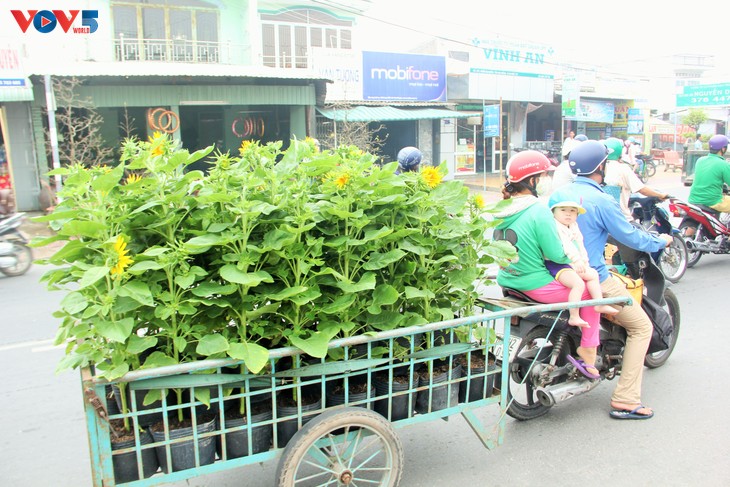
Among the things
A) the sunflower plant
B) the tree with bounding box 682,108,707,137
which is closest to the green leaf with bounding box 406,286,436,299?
the sunflower plant

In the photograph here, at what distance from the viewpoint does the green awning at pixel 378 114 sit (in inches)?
667

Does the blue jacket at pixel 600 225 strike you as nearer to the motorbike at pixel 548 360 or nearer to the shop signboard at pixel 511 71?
the motorbike at pixel 548 360

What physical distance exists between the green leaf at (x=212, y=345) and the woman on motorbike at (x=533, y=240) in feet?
5.82

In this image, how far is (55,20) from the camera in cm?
1488

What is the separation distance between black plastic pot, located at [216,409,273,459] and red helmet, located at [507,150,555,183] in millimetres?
1915

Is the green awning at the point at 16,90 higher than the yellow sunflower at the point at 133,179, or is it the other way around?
the green awning at the point at 16,90

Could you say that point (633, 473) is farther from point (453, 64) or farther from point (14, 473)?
point (453, 64)

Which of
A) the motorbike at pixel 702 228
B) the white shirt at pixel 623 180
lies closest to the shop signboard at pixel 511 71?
the motorbike at pixel 702 228

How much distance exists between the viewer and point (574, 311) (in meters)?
3.39

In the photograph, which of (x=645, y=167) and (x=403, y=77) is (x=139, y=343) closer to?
(x=403, y=77)

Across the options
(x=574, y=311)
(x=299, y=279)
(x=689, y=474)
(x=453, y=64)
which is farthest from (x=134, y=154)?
(x=453, y=64)

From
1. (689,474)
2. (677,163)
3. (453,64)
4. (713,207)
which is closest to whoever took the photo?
(689,474)

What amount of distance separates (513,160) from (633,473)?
1.80 metres

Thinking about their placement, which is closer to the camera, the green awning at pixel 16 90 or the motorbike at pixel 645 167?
the green awning at pixel 16 90
